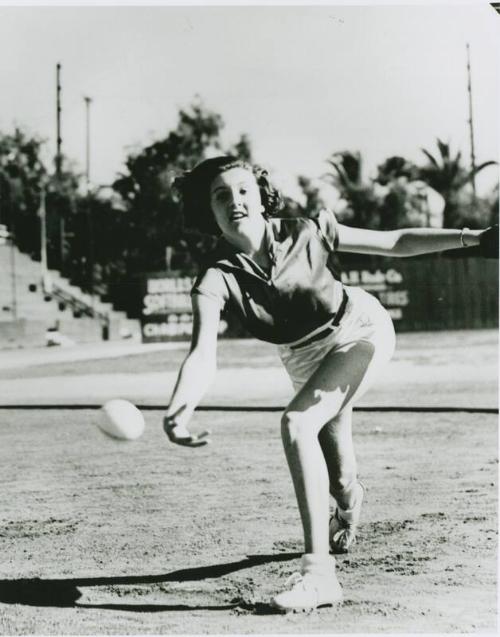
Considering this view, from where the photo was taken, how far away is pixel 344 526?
3643 mm

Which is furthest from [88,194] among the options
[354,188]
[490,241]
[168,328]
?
[168,328]

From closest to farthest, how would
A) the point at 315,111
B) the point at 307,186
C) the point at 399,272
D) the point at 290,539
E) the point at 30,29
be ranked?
the point at 290,539 → the point at 30,29 → the point at 315,111 → the point at 307,186 → the point at 399,272

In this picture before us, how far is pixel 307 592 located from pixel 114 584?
2.68ft

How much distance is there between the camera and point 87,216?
298 inches

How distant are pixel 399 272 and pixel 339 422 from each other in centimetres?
1284

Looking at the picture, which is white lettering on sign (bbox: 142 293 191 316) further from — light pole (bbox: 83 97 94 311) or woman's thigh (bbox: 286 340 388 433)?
woman's thigh (bbox: 286 340 388 433)

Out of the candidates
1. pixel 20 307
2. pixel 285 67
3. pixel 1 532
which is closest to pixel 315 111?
pixel 285 67

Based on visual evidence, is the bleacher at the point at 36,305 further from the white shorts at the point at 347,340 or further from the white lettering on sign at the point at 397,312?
the white lettering on sign at the point at 397,312

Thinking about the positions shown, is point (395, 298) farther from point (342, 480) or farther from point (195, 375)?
point (195, 375)

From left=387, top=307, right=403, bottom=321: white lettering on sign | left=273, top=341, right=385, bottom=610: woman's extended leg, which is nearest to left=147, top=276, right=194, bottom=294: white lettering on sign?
left=387, top=307, right=403, bottom=321: white lettering on sign

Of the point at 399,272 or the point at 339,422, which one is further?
the point at 399,272

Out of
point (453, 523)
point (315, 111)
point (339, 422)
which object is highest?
point (315, 111)

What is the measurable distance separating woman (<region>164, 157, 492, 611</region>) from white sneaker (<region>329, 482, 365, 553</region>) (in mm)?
45

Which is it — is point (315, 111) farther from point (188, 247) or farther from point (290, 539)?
point (188, 247)
